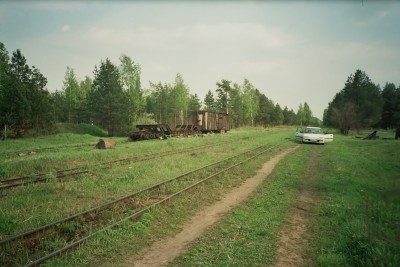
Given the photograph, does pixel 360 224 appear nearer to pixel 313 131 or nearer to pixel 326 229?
pixel 326 229

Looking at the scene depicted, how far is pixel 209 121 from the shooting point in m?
43.5

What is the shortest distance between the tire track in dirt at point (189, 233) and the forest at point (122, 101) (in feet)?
101

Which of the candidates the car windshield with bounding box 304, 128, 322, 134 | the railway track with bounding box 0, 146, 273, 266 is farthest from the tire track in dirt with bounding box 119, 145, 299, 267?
the car windshield with bounding box 304, 128, 322, 134

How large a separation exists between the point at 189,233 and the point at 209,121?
122 feet

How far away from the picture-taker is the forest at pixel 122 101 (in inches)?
1346

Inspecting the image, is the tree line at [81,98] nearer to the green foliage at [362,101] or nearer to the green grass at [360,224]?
the green foliage at [362,101]

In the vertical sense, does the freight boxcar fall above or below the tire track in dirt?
above

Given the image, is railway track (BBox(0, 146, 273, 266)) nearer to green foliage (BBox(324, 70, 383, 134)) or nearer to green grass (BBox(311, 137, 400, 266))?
green grass (BBox(311, 137, 400, 266))

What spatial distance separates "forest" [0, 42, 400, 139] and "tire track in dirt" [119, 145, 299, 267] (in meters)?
30.9

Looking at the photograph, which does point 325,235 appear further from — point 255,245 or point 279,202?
point 279,202

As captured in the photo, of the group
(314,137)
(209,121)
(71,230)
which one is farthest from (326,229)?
(209,121)

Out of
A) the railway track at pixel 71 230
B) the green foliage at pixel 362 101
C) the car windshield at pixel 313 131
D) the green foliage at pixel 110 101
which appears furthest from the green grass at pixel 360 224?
the green foliage at pixel 362 101

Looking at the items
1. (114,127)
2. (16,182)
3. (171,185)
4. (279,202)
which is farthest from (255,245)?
(114,127)

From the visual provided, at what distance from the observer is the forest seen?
112 feet
